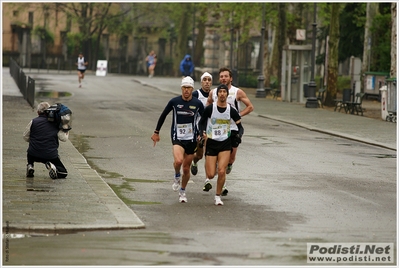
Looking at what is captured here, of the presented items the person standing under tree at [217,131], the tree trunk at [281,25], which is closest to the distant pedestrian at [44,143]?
the person standing under tree at [217,131]

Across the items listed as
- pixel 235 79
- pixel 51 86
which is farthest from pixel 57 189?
pixel 235 79

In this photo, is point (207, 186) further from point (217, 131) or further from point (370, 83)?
point (370, 83)

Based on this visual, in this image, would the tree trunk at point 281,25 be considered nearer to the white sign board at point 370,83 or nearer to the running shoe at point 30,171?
the white sign board at point 370,83

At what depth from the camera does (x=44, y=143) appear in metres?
15.9

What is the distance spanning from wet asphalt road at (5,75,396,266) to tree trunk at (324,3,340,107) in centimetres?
1329

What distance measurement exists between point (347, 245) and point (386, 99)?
22925 millimetres

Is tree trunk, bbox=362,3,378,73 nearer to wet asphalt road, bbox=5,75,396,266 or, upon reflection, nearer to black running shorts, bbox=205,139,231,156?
wet asphalt road, bbox=5,75,396,266

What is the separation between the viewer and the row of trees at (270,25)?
A: 48.1 m

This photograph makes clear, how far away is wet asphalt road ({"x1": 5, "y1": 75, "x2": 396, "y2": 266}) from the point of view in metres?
9.81

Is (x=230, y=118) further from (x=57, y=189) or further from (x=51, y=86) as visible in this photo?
(x=51, y=86)

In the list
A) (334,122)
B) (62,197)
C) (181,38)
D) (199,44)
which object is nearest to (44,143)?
(62,197)

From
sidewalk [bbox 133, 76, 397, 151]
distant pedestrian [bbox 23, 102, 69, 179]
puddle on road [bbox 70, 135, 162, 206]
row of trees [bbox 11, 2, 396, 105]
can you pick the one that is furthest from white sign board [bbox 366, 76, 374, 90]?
distant pedestrian [bbox 23, 102, 69, 179]

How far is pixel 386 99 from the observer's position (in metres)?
32.9

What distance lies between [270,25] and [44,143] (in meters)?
46.5
